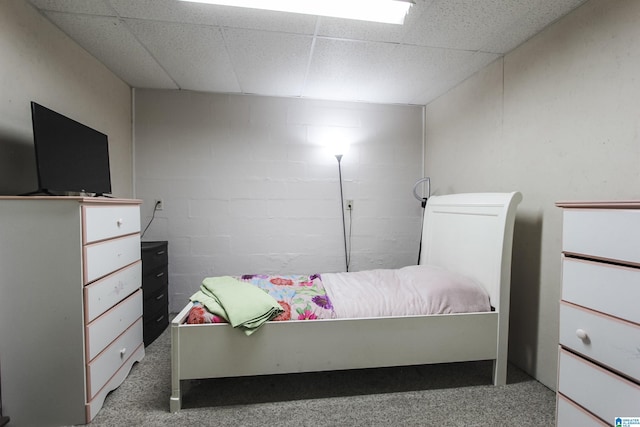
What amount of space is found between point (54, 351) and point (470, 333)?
2.24 metres

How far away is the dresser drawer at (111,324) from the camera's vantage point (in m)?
1.50

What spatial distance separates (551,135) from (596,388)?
134 cm

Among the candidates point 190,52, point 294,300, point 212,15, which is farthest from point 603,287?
point 190,52

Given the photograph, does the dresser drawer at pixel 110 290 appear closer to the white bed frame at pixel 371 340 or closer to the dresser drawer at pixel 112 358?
the dresser drawer at pixel 112 358

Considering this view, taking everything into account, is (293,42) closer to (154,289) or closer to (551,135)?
(551,135)

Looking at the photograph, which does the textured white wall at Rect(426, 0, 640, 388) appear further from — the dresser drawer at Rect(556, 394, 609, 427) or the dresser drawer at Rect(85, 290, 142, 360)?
the dresser drawer at Rect(85, 290, 142, 360)

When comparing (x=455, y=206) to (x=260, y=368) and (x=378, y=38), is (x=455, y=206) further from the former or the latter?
(x=260, y=368)

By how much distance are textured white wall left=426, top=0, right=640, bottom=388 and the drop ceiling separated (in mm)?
199

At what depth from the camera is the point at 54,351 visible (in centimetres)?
142

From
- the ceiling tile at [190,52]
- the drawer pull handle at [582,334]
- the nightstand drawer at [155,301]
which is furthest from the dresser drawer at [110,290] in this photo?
the drawer pull handle at [582,334]

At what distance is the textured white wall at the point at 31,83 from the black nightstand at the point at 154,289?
2.83 ft

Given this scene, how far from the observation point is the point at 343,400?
1681 mm

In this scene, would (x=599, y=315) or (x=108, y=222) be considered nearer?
(x=599, y=315)

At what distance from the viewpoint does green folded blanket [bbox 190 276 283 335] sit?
158 centimetres
